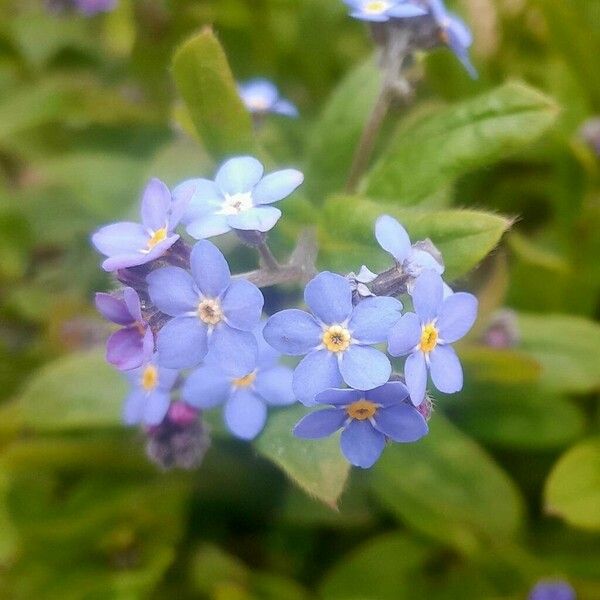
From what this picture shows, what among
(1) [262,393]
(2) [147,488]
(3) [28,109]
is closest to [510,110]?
(1) [262,393]

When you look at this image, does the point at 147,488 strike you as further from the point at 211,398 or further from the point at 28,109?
the point at 28,109

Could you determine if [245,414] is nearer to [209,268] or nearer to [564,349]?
[209,268]

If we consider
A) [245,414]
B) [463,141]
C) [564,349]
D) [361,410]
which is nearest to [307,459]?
[245,414]

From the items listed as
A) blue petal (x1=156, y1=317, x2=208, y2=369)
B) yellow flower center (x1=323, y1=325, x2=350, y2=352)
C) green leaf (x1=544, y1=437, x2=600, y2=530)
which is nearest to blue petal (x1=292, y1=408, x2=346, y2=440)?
yellow flower center (x1=323, y1=325, x2=350, y2=352)

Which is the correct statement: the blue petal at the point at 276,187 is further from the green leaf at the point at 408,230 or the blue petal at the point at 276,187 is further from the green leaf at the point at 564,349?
the green leaf at the point at 564,349

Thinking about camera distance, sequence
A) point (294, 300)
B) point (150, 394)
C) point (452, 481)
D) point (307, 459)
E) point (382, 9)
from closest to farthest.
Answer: point (307, 459)
point (150, 394)
point (382, 9)
point (294, 300)
point (452, 481)
